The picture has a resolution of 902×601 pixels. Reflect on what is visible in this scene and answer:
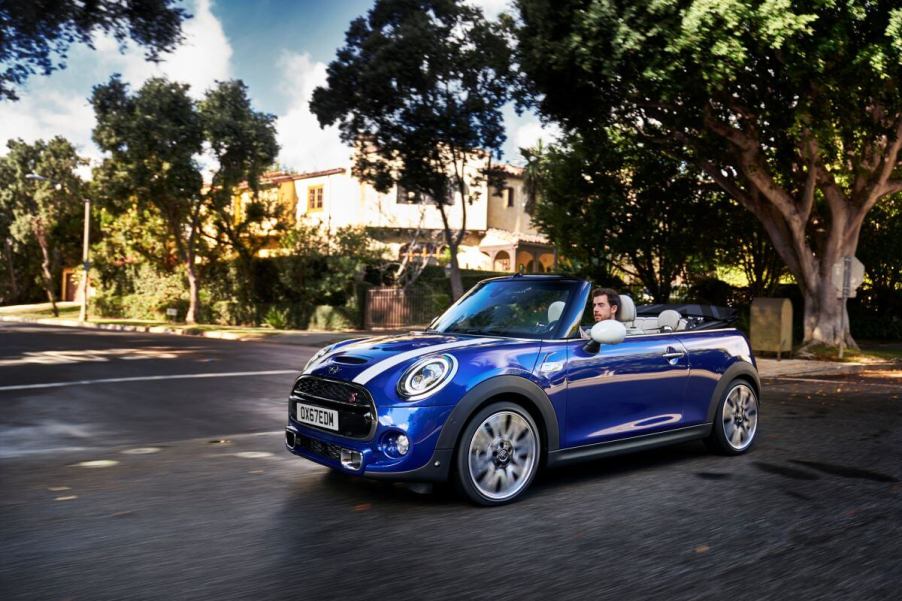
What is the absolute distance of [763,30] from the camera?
1357 cm

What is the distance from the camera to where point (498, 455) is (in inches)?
205

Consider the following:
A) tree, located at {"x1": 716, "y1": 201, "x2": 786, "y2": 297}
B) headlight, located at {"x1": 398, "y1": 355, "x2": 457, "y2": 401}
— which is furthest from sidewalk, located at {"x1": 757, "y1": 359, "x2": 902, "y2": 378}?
headlight, located at {"x1": 398, "y1": 355, "x2": 457, "y2": 401}

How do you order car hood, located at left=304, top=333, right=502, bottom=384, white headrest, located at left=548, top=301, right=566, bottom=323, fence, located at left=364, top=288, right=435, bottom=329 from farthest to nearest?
fence, located at left=364, top=288, right=435, bottom=329, white headrest, located at left=548, top=301, right=566, bottom=323, car hood, located at left=304, top=333, right=502, bottom=384

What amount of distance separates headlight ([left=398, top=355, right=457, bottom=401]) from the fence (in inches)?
1011

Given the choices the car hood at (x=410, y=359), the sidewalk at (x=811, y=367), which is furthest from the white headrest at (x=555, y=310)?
the sidewalk at (x=811, y=367)

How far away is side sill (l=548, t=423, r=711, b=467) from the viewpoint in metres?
5.52

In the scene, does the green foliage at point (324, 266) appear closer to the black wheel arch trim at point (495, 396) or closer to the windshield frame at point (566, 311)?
the windshield frame at point (566, 311)

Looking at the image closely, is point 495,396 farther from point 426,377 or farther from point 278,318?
point 278,318

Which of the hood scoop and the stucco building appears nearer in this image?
the hood scoop

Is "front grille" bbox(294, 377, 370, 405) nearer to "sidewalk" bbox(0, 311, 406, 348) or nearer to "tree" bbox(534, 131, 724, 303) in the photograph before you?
"sidewalk" bbox(0, 311, 406, 348)

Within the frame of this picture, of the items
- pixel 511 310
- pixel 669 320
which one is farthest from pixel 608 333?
pixel 669 320

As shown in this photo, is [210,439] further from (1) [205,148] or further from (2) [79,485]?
(1) [205,148]

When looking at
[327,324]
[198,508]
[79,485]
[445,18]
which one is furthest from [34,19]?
[327,324]

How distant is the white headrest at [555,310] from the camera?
19.2 feet
